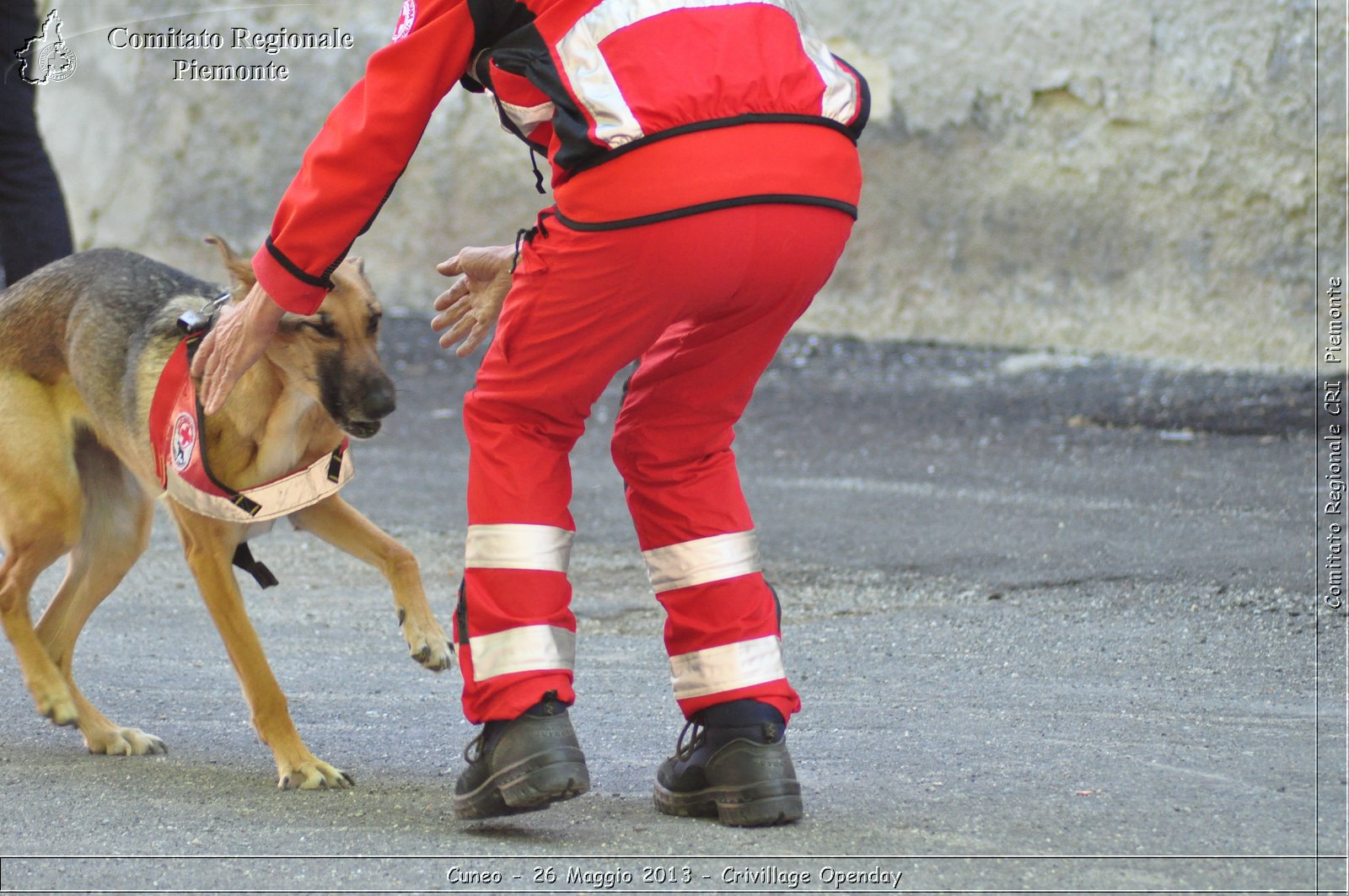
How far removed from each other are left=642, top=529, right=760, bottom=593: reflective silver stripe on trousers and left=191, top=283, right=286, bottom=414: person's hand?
0.94m

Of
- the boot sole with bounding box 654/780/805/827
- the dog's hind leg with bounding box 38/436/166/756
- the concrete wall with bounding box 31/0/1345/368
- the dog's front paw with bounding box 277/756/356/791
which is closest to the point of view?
the boot sole with bounding box 654/780/805/827

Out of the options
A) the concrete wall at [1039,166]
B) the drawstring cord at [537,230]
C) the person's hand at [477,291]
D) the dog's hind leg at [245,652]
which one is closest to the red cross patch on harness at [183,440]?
the dog's hind leg at [245,652]

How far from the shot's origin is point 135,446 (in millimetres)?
3836

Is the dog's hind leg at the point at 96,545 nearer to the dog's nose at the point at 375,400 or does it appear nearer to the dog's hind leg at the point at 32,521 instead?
the dog's hind leg at the point at 32,521

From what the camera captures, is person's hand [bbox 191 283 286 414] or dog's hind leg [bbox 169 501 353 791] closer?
person's hand [bbox 191 283 286 414]

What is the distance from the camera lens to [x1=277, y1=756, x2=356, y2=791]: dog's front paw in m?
3.38

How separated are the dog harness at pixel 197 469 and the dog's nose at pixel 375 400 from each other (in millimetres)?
158

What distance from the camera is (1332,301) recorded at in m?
9.71

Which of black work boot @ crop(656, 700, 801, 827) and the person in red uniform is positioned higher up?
the person in red uniform

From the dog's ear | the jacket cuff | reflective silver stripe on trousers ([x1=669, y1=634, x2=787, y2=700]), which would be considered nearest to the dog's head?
the dog's ear

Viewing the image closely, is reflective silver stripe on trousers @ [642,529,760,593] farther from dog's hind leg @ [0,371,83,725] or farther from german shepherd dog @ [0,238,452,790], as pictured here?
dog's hind leg @ [0,371,83,725]

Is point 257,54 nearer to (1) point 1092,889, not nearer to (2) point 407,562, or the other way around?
(2) point 407,562

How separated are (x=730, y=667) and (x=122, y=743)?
175 cm

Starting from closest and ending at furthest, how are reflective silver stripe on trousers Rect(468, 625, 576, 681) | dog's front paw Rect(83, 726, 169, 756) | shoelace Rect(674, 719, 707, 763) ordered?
reflective silver stripe on trousers Rect(468, 625, 576, 681), shoelace Rect(674, 719, 707, 763), dog's front paw Rect(83, 726, 169, 756)
